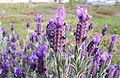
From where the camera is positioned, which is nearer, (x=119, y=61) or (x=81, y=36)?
(x=81, y=36)

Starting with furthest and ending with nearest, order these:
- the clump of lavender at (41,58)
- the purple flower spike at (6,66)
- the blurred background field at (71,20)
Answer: the blurred background field at (71,20)
the purple flower spike at (6,66)
the clump of lavender at (41,58)

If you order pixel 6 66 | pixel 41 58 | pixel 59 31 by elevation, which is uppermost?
pixel 59 31

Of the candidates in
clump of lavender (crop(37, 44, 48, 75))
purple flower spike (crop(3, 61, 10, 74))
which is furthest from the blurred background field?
clump of lavender (crop(37, 44, 48, 75))

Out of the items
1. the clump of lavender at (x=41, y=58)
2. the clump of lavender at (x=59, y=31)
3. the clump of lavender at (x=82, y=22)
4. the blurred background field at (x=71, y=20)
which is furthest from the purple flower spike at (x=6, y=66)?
the blurred background field at (x=71, y=20)

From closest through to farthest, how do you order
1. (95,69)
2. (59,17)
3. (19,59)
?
1. (59,17)
2. (95,69)
3. (19,59)

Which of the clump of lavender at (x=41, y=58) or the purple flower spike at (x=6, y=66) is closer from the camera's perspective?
the clump of lavender at (x=41, y=58)

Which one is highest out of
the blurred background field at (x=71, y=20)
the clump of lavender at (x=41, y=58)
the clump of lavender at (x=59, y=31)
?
the clump of lavender at (x=59, y=31)

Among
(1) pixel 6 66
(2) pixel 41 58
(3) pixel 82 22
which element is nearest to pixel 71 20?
(1) pixel 6 66

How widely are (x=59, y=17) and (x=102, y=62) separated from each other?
73 centimetres

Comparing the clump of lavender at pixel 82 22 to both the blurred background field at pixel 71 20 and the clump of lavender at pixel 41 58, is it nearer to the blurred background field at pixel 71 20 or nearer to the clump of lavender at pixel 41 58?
the clump of lavender at pixel 41 58

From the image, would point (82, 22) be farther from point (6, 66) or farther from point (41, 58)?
point (6, 66)

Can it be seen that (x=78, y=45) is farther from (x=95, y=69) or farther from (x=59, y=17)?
(x=95, y=69)

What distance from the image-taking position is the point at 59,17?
100cm

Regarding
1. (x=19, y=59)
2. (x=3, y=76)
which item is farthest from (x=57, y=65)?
(x=19, y=59)
